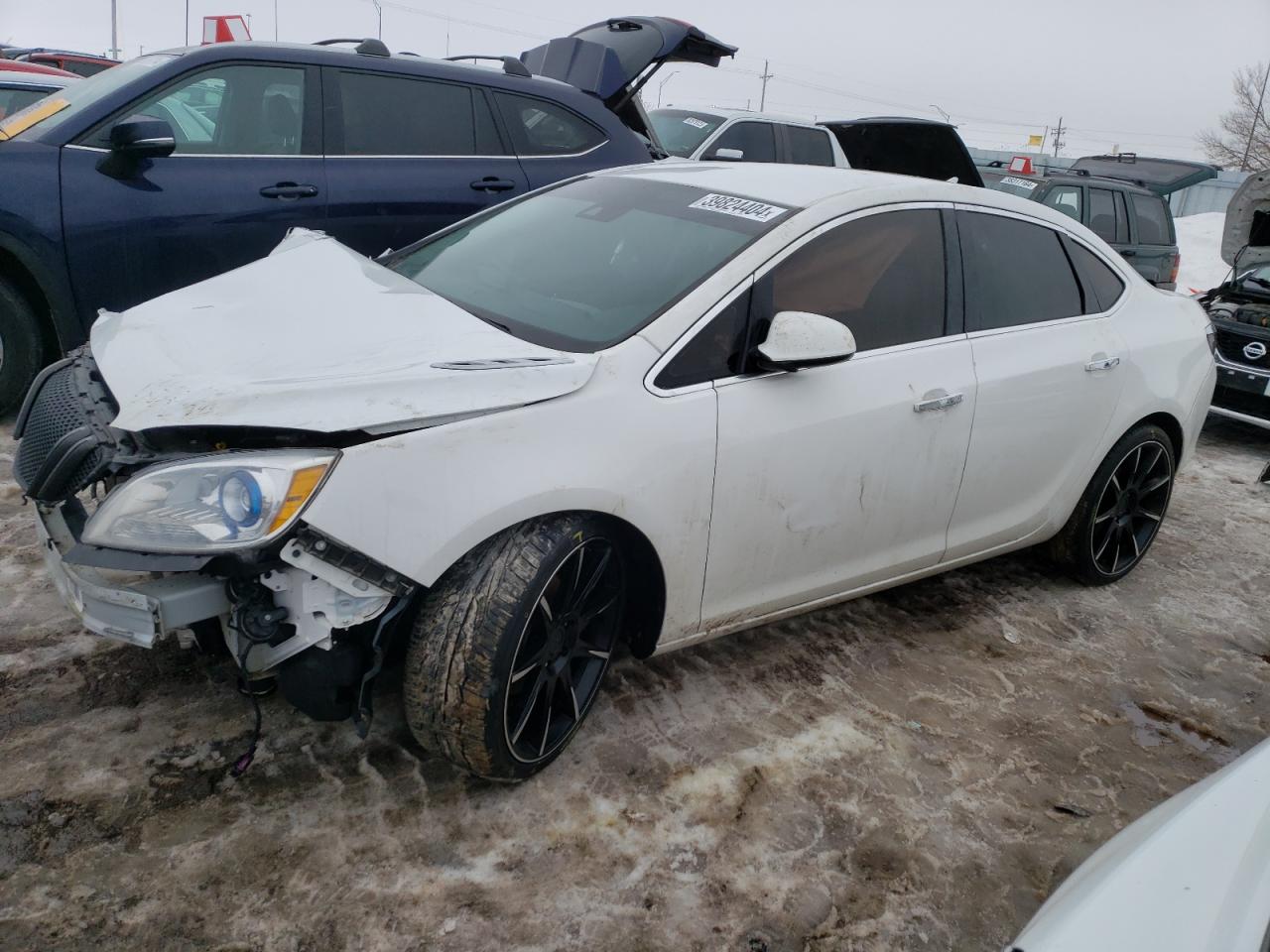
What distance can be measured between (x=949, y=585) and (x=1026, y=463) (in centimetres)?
79

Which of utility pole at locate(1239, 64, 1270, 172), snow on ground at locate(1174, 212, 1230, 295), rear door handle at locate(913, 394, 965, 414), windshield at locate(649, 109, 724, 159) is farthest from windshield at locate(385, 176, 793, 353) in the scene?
utility pole at locate(1239, 64, 1270, 172)

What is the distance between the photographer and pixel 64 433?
2314 mm

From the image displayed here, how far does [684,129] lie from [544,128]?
4.06 meters

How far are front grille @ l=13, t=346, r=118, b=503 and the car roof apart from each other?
6.30 ft

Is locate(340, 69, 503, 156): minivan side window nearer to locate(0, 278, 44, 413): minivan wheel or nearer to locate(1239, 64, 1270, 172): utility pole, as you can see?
locate(0, 278, 44, 413): minivan wheel

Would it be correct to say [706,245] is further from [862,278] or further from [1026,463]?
[1026,463]

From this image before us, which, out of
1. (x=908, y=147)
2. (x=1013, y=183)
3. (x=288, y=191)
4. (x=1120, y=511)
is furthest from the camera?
(x=1013, y=183)

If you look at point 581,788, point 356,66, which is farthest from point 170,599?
point 356,66

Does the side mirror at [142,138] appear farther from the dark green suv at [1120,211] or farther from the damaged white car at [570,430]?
the dark green suv at [1120,211]

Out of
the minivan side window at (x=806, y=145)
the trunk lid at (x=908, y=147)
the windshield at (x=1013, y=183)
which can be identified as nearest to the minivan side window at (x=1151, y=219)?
the windshield at (x=1013, y=183)

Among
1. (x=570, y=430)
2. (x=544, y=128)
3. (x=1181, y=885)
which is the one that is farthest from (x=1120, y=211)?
(x=1181, y=885)

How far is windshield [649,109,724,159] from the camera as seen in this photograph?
29.9 ft

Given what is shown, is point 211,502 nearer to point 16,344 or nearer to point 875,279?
point 875,279

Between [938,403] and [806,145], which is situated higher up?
[806,145]
